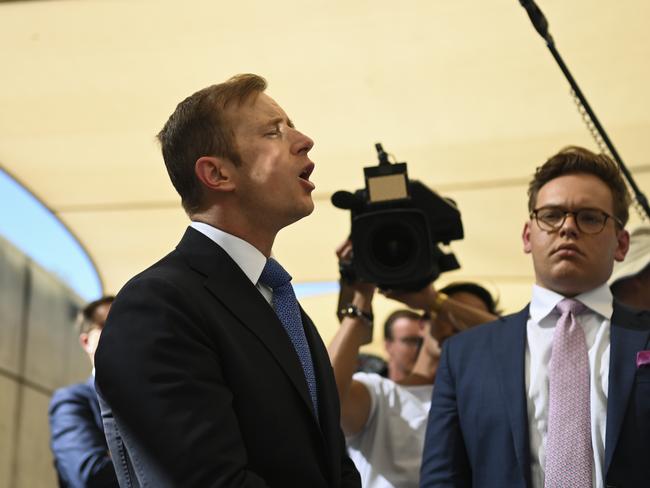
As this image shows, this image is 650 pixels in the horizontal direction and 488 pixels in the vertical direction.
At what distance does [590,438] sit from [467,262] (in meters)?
4.16

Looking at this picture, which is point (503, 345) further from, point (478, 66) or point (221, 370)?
point (478, 66)

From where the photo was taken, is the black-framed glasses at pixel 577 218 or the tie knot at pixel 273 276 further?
the black-framed glasses at pixel 577 218

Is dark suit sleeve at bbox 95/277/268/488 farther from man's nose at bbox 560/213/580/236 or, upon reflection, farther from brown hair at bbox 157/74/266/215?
man's nose at bbox 560/213/580/236

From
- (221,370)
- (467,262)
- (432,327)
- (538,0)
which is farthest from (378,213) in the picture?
(467,262)

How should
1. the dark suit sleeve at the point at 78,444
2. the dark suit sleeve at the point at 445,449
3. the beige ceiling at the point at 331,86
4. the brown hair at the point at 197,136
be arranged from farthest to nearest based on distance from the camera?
1. the beige ceiling at the point at 331,86
2. the dark suit sleeve at the point at 78,444
3. the dark suit sleeve at the point at 445,449
4. the brown hair at the point at 197,136

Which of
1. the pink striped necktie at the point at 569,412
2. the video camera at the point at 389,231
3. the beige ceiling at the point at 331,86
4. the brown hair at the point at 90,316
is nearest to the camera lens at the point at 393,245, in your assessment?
→ the video camera at the point at 389,231

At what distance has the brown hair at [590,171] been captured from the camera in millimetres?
2695

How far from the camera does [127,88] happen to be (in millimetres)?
4746

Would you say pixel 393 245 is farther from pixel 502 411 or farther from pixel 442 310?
pixel 502 411

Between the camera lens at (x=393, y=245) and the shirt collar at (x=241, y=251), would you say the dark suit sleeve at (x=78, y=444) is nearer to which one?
the camera lens at (x=393, y=245)

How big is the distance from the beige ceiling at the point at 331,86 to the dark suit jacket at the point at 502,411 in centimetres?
209

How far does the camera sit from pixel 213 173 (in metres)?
2.03

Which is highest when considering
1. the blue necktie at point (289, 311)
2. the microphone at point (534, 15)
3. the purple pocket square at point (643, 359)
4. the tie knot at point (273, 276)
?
the microphone at point (534, 15)

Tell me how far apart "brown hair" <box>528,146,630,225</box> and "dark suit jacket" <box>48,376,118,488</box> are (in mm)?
1422
